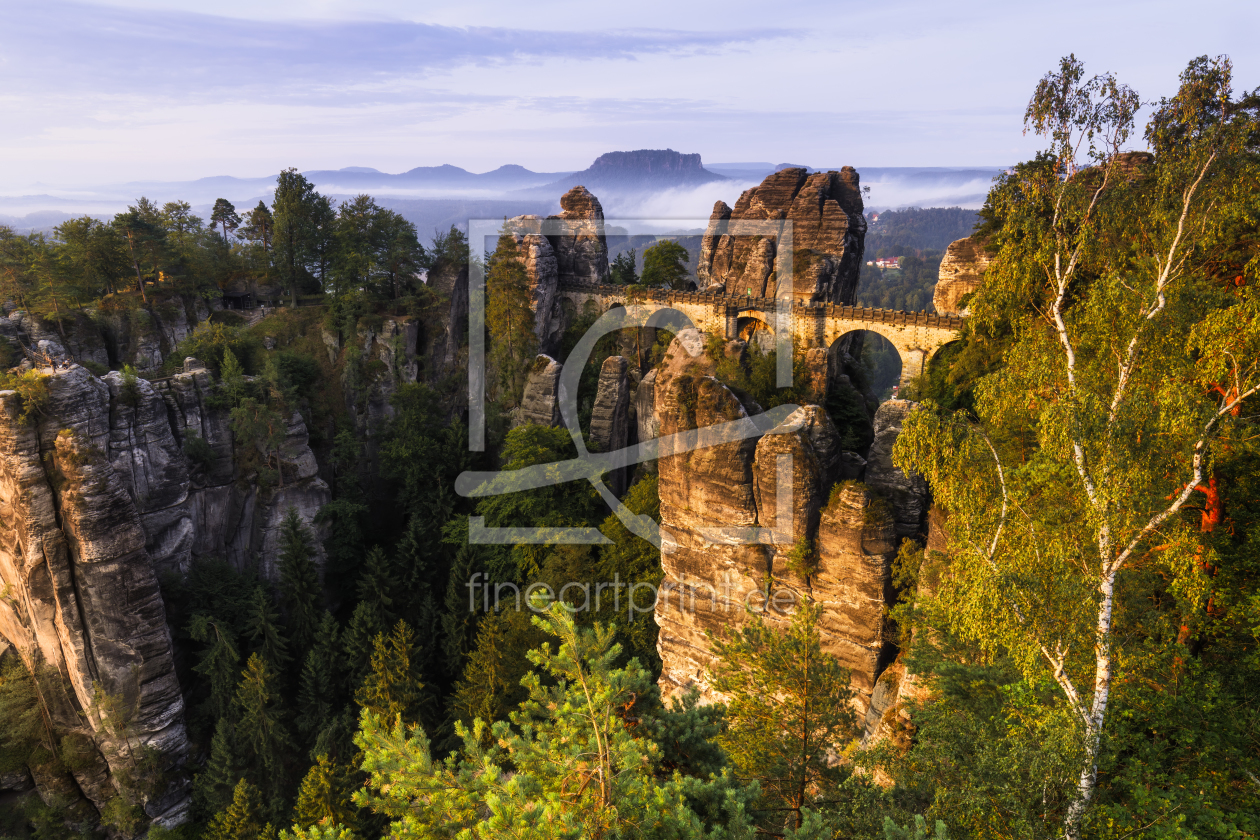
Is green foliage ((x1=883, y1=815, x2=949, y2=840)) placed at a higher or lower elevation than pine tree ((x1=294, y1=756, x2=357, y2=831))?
higher

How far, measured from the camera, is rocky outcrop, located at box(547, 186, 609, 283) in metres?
45.7

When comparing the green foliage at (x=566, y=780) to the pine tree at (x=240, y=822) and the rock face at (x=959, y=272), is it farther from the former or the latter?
the rock face at (x=959, y=272)

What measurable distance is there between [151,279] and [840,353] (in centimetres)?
4487

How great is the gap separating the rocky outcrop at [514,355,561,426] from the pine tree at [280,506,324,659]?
12.6 metres

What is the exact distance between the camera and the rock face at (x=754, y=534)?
19.2 m

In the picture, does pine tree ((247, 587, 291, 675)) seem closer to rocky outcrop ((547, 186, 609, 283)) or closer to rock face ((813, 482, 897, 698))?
rock face ((813, 482, 897, 698))

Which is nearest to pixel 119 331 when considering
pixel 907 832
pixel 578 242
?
pixel 578 242

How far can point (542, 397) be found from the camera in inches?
1406

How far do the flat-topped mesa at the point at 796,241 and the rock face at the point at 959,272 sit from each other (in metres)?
6.57

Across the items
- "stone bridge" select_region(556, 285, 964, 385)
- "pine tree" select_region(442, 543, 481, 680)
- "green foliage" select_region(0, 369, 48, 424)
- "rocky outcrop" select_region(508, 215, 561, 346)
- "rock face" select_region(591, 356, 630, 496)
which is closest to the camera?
"green foliage" select_region(0, 369, 48, 424)

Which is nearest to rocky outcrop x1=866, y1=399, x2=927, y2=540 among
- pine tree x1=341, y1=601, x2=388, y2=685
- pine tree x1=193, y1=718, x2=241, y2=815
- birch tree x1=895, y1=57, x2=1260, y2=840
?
birch tree x1=895, y1=57, x2=1260, y2=840

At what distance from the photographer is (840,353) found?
133 feet

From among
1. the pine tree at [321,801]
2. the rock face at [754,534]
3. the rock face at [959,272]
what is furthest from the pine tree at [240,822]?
the rock face at [959,272]

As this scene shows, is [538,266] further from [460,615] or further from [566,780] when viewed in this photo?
[566,780]
